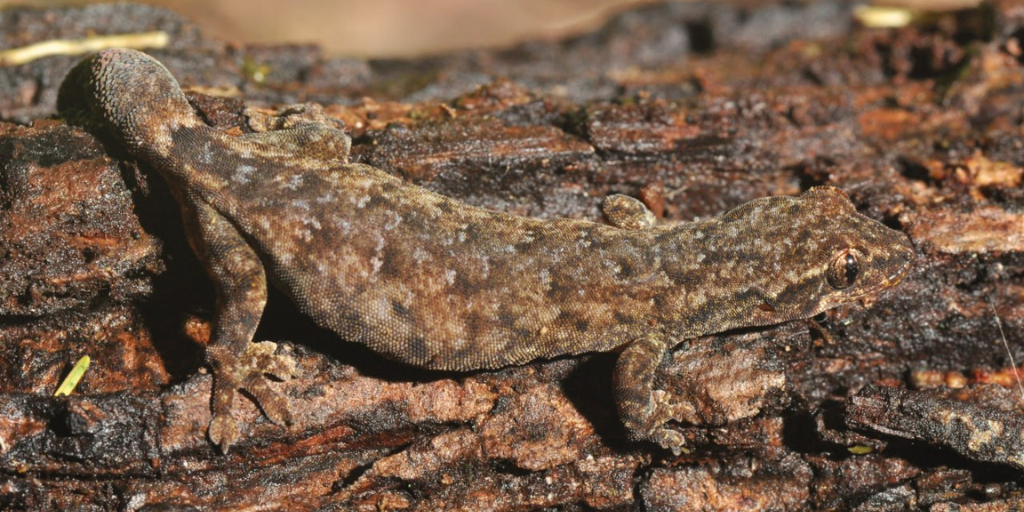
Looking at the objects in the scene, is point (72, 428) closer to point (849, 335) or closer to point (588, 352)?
point (588, 352)

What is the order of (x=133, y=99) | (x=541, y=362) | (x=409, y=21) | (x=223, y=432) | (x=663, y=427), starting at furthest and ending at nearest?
(x=409, y=21), (x=541, y=362), (x=133, y=99), (x=663, y=427), (x=223, y=432)

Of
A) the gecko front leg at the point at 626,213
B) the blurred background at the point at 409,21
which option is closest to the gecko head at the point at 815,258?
the gecko front leg at the point at 626,213

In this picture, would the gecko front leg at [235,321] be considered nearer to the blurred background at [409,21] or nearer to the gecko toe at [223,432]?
the gecko toe at [223,432]

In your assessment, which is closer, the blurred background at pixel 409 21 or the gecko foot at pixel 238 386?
the gecko foot at pixel 238 386

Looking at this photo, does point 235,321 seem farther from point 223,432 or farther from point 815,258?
point 815,258

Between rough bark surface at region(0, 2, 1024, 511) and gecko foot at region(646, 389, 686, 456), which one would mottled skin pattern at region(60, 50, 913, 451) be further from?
rough bark surface at region(0, 2, 1024, 511)

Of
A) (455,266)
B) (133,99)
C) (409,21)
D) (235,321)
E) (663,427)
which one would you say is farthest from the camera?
(409,21)

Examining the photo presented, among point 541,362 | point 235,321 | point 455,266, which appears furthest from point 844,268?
point 235,321
